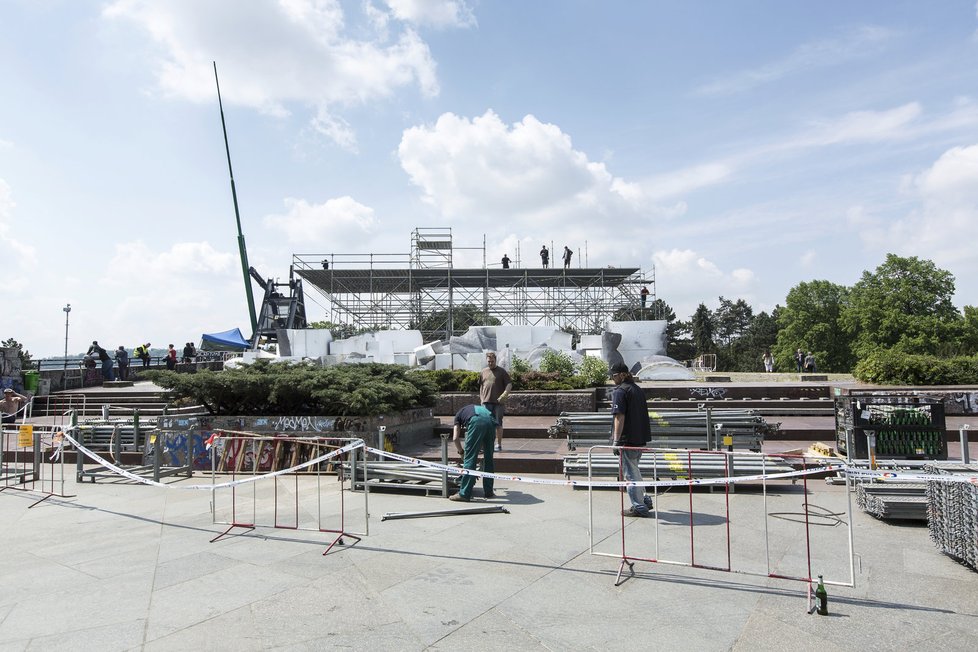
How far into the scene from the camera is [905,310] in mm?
46500

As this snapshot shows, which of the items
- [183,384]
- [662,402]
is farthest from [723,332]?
[183,384]

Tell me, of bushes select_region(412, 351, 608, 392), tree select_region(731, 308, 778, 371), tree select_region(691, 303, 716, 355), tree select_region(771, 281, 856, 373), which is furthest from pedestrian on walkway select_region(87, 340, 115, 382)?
tree select_region(691, 303, 716, 355)

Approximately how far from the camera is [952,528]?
5172mm

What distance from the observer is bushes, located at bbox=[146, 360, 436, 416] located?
10.7 m

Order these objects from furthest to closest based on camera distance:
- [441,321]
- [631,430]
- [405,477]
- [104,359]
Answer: [441,321] < [104,359] < [405,477] < [631,430]

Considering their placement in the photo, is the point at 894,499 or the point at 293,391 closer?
the point at 894,499

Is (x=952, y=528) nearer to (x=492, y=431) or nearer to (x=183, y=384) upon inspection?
(x=492, y=431)

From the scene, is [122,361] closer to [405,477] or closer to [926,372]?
[405,477]

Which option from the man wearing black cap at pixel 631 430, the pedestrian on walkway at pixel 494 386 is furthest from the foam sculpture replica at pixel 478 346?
the man wearing black cap at pixel 631 430

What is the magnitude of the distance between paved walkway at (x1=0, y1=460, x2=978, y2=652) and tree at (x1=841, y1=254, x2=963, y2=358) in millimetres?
44244

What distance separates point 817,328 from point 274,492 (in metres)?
54.3

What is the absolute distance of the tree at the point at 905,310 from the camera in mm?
42938

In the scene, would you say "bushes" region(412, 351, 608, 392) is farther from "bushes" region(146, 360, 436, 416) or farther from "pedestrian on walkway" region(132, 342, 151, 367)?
"pedestrian on walkway" region(132, 342, 151, 367)

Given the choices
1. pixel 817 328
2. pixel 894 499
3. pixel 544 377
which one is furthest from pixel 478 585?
pixel 817 328
